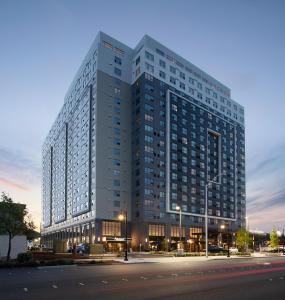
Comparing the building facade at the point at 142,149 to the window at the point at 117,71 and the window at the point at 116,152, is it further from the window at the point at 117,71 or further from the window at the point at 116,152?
the window at the point at 117,71

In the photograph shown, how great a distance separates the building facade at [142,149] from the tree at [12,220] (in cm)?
7497

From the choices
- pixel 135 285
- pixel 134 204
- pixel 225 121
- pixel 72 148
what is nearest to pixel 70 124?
pixel 72 148

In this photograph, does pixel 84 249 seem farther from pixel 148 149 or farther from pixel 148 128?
pixel 148 128

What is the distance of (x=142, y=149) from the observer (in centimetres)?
13375

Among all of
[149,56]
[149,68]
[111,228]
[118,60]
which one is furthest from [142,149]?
[149,56]

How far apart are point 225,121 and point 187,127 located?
94.7 ft

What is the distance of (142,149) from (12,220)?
86.0 metres

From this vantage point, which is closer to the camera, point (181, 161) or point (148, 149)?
point (148, 149)

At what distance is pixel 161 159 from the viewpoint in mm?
139375

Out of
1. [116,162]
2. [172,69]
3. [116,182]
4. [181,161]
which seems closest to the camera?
[116,182]

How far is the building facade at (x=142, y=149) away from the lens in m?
132

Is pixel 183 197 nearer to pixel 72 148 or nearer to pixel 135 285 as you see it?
pixel 72 148

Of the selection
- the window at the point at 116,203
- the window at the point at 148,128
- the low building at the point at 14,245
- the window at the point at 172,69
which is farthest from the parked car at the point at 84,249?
the window at the point at 172,69

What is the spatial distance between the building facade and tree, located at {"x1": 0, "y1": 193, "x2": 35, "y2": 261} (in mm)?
74968
